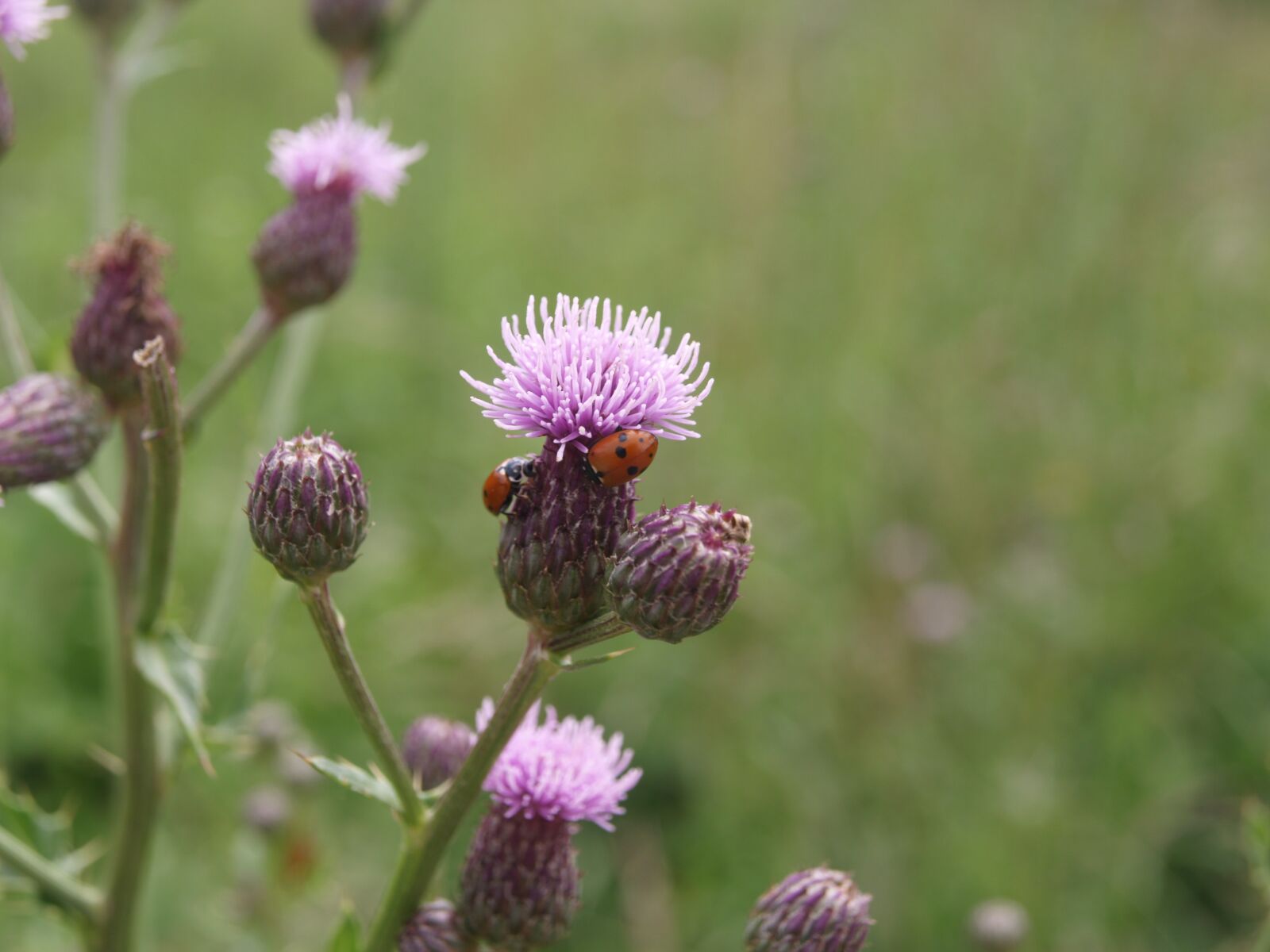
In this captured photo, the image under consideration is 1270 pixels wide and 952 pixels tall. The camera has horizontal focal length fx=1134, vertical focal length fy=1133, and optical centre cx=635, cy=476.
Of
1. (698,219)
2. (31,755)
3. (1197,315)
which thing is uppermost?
(698,219)

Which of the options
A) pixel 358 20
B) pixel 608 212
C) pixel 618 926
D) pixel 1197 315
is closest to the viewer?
pixel 358 20

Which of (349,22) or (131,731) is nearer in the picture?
(131,731)

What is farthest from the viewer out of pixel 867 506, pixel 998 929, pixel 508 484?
pixel 867 506

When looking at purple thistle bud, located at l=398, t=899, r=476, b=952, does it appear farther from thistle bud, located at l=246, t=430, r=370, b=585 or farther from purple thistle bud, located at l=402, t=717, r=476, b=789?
thistle bud, located at l=246, t=430, r=370, b=585

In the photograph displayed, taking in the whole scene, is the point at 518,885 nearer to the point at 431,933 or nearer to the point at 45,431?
the point at 431,933

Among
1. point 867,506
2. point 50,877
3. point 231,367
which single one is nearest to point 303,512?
point 231,367

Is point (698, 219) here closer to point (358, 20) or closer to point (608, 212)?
point (608, 212)

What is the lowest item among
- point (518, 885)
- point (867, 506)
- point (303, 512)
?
point (518, 885)

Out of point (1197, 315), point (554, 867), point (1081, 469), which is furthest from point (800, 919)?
point (1197, 315)
